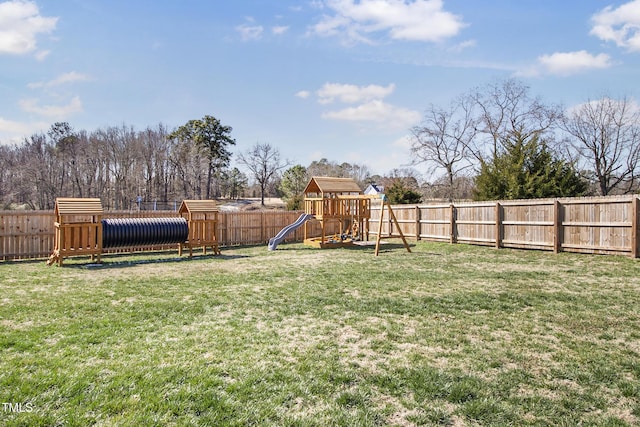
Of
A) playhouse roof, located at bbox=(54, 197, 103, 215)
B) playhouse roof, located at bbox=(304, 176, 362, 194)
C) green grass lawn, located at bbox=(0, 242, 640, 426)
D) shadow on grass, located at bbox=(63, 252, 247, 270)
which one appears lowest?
shadow on grass, located at bbox=(63, 252, 247, 270)

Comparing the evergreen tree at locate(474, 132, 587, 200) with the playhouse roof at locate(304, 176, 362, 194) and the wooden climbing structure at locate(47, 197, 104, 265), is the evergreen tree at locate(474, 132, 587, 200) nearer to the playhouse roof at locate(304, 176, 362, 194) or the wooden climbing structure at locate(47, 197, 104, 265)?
the playhouse roof at locate(304, 176, 362, 194)

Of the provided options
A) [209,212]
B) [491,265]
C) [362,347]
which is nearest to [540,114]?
[491,265]

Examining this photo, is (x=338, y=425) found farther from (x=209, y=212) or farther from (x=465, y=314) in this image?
(x=209, y=212)

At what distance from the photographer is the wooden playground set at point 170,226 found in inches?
438

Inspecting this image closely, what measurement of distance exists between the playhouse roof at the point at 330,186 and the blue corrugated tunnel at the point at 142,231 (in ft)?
17.9

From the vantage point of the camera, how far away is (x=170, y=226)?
1270 cm

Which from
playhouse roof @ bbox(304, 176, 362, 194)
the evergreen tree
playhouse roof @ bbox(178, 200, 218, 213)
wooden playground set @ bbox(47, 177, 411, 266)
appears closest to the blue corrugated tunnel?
wooden playground set @ bbox(47, 177, 411, 266)

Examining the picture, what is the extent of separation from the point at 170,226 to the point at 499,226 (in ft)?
35.7

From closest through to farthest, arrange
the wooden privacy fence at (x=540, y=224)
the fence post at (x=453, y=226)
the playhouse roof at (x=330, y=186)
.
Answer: the wooden privacy fence at (x=540, y=224)
the fence post at (x=453, y=226)
the playhouse roof at (x=330, y=186)

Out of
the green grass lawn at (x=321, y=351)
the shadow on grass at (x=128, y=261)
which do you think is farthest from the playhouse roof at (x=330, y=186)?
the green grass lawn at (x=321, y=351)

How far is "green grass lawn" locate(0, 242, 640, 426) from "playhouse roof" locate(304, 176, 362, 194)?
8126mm

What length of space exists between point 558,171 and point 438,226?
7100mm
